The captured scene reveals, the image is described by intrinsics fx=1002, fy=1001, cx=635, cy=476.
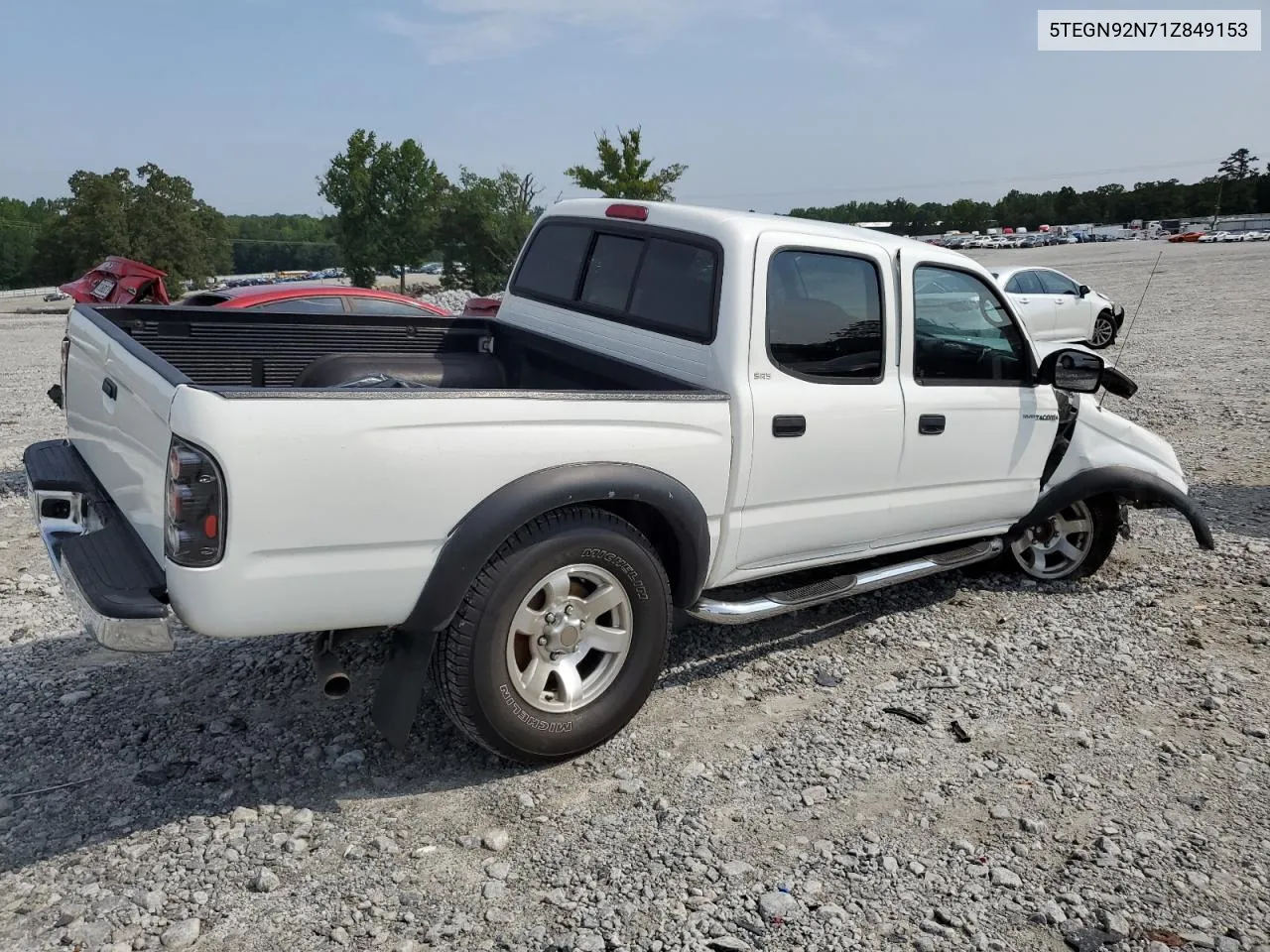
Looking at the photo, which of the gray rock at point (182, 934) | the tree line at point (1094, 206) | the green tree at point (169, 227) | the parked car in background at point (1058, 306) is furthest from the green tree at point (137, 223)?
the tree line at point (1094, 206)

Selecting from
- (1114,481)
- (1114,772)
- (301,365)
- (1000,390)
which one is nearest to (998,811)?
(1114,772)

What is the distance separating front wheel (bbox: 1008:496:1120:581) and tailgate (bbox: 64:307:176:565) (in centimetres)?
449

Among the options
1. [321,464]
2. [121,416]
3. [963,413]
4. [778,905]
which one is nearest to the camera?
[321,464]

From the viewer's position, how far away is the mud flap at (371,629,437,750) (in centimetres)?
331

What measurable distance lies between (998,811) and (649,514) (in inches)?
63.5

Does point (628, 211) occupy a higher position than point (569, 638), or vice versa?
point (628, 211)

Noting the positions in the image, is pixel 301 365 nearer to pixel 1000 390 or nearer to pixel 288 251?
pixel 1000 390

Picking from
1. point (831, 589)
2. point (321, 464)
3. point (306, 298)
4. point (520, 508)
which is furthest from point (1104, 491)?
point (306, 298)

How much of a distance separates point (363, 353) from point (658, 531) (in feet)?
6.71

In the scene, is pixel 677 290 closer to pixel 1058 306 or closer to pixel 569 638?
pixel 569 638

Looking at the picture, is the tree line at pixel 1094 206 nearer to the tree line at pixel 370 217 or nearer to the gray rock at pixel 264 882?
the tree line at pixel 370 217

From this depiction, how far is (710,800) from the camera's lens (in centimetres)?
355

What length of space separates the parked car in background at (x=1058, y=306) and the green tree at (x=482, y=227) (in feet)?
97.2

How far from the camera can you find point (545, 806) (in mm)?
3496
